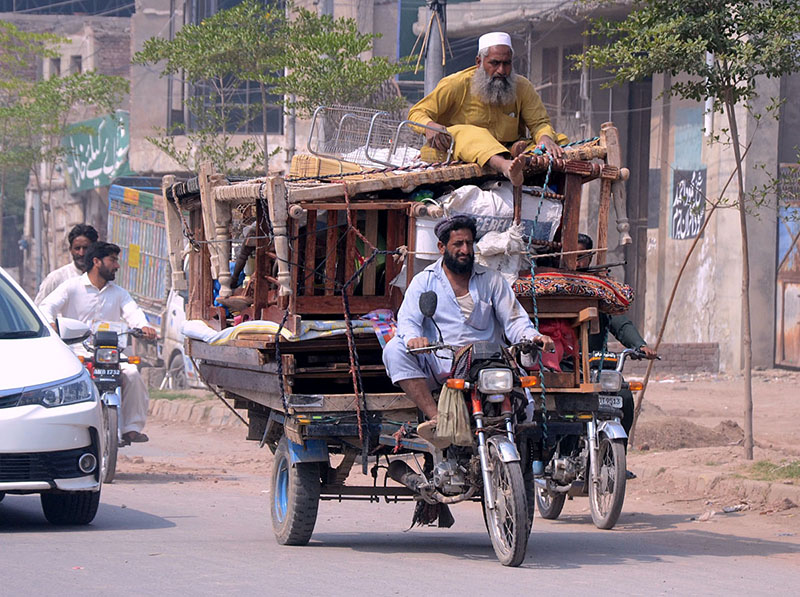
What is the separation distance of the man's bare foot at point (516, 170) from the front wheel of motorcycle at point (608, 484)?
2.41 metres

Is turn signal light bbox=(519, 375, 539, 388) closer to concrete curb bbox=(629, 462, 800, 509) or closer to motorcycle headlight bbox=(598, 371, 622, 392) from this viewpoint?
motorcycle headlight bbox=(598, 371, 622, 392)

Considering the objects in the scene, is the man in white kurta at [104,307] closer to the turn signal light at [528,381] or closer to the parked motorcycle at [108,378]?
the parked motorcycle at [108,378]

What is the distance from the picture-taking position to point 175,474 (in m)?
12.0

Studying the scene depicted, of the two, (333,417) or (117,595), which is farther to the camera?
(333,417)

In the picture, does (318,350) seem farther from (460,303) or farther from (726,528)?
(726,528)

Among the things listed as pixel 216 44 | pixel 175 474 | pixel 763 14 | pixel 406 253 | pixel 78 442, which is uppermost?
pixel 216 44

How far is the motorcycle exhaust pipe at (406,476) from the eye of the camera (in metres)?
6.83

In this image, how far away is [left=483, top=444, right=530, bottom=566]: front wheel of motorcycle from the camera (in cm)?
606

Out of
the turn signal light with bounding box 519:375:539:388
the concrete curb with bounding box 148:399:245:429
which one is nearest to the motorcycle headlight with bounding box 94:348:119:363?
the turn signal light with bounding box 519:375:539:388

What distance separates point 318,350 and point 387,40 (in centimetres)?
2162

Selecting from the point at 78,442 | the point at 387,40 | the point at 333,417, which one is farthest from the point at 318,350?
the point at 387,40

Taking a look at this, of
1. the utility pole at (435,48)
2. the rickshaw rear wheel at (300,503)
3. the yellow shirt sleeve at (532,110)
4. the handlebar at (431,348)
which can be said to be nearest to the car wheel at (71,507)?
the rickshaw rear wheel at (300,503)

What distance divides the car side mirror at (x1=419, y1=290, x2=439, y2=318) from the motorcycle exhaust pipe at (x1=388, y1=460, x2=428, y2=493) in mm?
927

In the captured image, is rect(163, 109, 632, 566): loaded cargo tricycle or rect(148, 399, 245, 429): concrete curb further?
rect(148, 399, 245, 429): concrete curb
